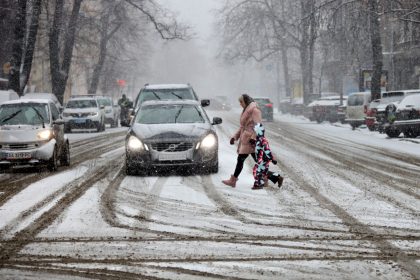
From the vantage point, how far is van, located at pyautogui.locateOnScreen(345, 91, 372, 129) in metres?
35.1

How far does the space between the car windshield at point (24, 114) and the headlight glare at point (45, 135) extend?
0.38 meters

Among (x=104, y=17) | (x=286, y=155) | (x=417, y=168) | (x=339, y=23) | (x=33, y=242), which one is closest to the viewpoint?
(x=33, y=242)

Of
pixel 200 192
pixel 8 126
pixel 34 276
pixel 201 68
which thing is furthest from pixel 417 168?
pixel 201 68

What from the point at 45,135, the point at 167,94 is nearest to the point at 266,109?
the point at 167,94

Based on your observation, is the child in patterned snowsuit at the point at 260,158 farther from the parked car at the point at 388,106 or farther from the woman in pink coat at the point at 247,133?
the parked car at the point at 388,106

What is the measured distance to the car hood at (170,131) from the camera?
14.3 meters

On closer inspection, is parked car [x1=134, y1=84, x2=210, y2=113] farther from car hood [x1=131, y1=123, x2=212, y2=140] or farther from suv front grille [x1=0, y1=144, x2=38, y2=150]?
car hood [x1=131, y1=123, x2=212, y2=140]

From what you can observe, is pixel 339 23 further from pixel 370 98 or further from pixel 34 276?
pixel 34 276

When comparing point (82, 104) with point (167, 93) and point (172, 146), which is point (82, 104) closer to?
point (167, 93)

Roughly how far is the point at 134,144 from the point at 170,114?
1743 millimetres

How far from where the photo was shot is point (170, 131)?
14.4 metres

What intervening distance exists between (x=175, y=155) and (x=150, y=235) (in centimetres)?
604

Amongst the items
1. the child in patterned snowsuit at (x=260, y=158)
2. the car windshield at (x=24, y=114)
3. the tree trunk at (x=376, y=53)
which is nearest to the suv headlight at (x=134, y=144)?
the child in patterned snowsuit at (x=260, y=158)

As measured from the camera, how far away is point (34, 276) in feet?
20.6
